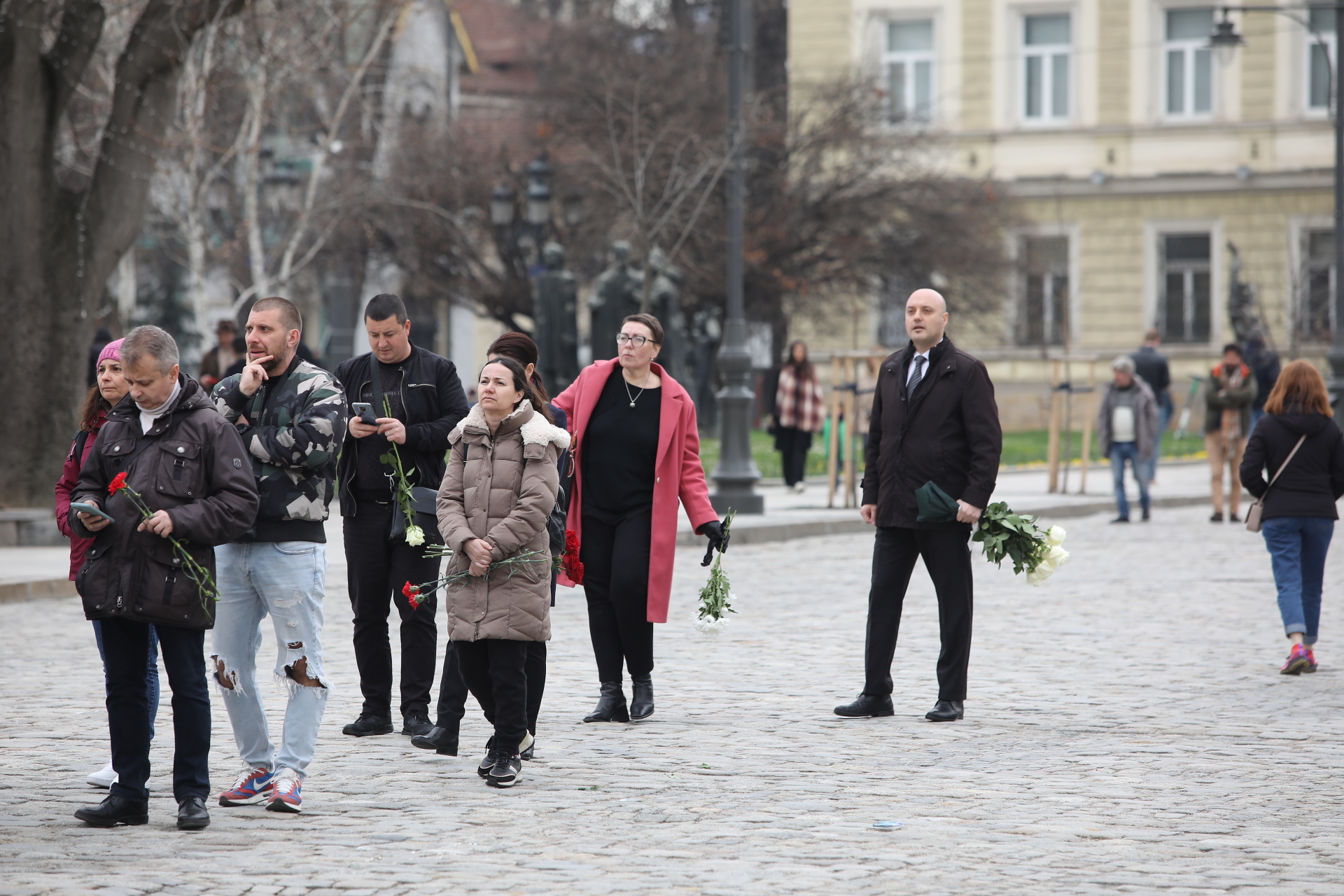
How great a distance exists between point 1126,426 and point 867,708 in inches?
482

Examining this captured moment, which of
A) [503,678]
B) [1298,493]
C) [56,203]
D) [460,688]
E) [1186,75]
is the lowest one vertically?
[460,688]

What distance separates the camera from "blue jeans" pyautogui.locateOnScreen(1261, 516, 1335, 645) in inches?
392

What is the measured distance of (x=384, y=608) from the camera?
8.01 meters

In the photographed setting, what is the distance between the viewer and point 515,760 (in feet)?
22.5

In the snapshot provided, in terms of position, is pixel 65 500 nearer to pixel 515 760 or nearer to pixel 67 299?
pixel 515 760

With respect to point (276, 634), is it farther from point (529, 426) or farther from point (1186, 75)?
point (1186, 75)

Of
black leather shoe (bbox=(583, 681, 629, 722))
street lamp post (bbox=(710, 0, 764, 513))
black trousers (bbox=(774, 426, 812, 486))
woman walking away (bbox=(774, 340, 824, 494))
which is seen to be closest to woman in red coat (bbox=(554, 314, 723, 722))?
black leather shoe (bbox=(583, 681, 629, 722))

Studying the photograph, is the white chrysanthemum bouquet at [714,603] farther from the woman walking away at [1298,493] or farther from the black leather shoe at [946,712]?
the woman walking away at [1298,493]

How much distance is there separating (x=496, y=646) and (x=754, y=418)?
127 ft

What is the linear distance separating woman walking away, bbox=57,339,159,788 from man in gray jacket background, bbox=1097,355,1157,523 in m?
14.6

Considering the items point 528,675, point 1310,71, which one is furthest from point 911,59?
point 528,675

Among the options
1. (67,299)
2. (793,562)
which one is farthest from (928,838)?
(67,299)

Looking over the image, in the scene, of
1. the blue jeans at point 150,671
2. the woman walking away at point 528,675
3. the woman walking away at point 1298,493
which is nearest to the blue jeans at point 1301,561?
the woman walking away at point 1298,493

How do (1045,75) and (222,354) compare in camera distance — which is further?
(1045,75)
